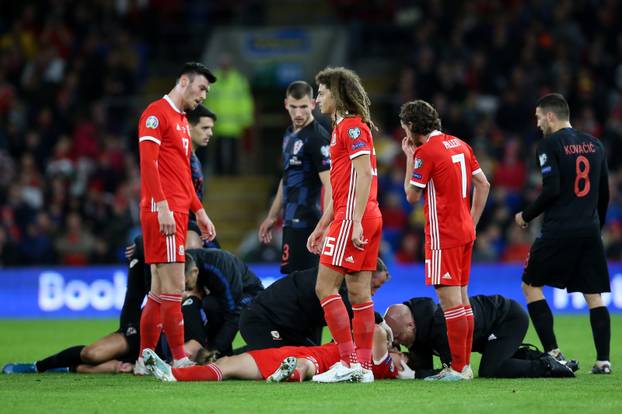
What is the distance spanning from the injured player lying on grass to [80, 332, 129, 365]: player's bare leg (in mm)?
915

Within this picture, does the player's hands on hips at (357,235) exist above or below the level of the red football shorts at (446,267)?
above

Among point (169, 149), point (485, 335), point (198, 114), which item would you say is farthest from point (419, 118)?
point (198, 114)

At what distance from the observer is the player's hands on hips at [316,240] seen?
874 cm

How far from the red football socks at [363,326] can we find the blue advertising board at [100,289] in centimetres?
777

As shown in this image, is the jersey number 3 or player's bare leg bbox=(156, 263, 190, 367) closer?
player's bare leg bbox=(156, 263, 190, 367)

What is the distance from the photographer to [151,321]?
9.20 meters

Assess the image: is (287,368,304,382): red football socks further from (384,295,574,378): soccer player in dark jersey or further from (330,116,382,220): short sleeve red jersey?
(330,116,382,220): short sleeve red jersey

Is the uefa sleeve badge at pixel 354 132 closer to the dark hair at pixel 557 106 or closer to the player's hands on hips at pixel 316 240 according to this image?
the player's hands on hips at pixel 316 240

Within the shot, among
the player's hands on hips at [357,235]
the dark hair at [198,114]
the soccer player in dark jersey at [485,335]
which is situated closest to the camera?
the player's hands on hips at [357,235]

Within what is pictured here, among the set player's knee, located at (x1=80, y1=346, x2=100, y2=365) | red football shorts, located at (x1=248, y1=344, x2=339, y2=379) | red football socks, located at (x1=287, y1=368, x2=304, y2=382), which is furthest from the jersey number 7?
player's knee, located at (x1=80, y1=346, x2=100, y2=365)

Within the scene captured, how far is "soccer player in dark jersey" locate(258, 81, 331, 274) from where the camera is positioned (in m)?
10.3

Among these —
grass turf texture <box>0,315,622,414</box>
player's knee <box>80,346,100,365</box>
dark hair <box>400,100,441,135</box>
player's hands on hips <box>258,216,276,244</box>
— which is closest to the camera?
grass turf texture <box>0,315,622,414</box>

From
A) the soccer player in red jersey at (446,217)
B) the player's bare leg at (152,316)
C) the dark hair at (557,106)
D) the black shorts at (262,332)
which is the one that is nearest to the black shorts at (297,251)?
the black shorts at (262,332)

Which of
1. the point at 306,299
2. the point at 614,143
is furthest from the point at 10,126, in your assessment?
the point at 306,299
